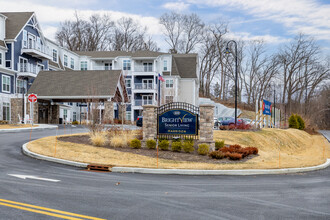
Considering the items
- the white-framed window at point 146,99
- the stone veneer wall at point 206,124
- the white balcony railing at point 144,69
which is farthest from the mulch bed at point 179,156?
the white balcony railing at point 144,69

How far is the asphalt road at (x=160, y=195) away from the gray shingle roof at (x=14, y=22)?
2948 centimetres

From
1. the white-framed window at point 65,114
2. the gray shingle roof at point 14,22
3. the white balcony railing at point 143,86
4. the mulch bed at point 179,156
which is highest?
the gray shingle roof at point 14,22

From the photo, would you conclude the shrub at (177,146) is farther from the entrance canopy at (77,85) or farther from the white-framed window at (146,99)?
the white-framed window at (146,99)

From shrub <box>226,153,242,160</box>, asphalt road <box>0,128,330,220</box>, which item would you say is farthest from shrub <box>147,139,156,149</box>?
asphalt road <box>0,128,330,220</box>

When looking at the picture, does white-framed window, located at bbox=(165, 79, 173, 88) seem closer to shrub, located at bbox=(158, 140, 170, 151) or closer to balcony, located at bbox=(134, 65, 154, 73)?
balcony, located at bbox=(134, 65, 154, 73)

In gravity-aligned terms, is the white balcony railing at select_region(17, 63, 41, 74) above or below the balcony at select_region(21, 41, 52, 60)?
below

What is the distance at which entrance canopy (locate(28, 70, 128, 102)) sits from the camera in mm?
32750

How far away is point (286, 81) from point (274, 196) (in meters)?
64.2

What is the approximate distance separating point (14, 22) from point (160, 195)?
37.3 m

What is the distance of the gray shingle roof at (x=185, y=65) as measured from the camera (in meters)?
53.5

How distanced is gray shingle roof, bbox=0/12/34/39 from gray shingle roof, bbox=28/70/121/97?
559cm

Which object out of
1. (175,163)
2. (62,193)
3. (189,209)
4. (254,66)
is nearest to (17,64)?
(175,163)

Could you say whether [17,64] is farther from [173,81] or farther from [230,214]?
[230,214]

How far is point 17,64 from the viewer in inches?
1451
